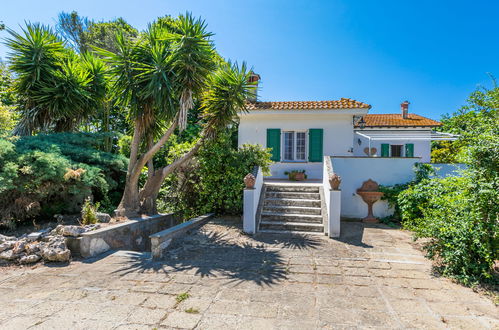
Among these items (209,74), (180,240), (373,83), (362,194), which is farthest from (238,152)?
(373,83)

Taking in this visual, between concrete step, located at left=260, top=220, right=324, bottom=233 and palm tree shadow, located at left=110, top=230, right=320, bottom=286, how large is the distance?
514mm

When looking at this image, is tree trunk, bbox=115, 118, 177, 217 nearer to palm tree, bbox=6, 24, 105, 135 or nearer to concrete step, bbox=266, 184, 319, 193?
palm tree, bbox=6, 24, 105, 135

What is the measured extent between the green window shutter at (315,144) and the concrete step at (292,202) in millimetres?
4802

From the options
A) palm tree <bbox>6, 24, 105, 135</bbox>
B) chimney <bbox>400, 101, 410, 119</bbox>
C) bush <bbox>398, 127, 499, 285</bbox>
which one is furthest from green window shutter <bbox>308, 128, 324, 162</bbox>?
chimney <bbox>400, 101, 410, 119</bbox>

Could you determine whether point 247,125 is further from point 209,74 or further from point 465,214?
point 465,214

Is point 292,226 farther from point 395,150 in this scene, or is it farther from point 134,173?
point 395,150

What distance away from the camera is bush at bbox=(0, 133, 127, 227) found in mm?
6152

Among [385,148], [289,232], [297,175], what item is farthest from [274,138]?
[385,148]

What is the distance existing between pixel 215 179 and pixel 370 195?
5.78 m

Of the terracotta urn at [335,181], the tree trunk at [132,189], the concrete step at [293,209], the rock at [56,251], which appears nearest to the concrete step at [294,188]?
the concrete step at [293,209]

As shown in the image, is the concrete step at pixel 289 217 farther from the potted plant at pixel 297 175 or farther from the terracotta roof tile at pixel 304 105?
the terracotta roof tile at pixel 304 105

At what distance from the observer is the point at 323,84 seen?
49.6 ft

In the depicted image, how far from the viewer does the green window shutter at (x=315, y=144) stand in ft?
42.6

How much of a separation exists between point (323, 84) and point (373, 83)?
318 cm
